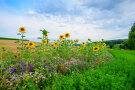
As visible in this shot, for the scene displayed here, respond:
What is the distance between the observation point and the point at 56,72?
351 cm

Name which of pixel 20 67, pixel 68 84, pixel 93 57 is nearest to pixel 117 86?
pixel 68 84

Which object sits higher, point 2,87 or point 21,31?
point 21,31

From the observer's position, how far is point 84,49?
294 inches

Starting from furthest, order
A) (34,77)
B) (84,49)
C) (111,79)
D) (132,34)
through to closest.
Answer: (132,34), (84,49), (34,77), (111,79)

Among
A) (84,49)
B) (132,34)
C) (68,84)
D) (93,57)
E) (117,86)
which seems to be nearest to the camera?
(117,86)

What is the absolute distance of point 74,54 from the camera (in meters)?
6.85

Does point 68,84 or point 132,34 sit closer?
Answer: point 68,84

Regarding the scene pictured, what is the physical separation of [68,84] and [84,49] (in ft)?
17.0

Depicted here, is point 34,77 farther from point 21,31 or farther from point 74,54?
point 74,54

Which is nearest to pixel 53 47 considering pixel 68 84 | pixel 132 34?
pixel 68 84

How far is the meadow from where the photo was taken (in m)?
2.53

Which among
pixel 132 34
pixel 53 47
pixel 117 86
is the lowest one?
pixel 117 86

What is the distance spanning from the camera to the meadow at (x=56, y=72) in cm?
253

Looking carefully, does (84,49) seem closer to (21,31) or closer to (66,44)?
(66,44)
